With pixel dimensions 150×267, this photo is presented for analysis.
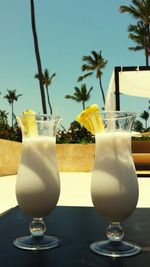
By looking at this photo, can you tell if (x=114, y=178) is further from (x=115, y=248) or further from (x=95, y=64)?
(x=95, y=64)

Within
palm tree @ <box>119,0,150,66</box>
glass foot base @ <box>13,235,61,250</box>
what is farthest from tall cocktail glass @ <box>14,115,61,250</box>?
palm tree @ <box>119,0,150,66</box>

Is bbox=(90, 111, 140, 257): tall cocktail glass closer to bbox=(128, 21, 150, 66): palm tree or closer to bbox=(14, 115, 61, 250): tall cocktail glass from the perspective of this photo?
bbox=(14, 115, 61, 250): tall cocktail glass

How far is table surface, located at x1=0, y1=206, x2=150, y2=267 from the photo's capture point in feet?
3.05

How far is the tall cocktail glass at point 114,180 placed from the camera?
43.6 inches

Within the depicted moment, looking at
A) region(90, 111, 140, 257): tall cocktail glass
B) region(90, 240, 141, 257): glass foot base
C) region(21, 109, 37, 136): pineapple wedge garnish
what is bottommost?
region(90, 240, 141, 257): glass foot base

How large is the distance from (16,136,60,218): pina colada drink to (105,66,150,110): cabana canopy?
7.44 m

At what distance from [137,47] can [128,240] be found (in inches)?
1287

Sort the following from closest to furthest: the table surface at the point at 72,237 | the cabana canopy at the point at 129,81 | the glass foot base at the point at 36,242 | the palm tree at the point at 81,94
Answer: the table surface at the point at 72,237
the glass foot base at the point at 36,242
the cabana canopy at the point at 129,81
the palm tree at the point at 81,94

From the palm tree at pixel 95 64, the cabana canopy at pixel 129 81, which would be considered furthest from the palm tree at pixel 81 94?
the cabana canopy at pixel 129 81

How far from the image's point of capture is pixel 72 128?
43.2ft

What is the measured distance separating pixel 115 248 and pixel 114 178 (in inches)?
8.4

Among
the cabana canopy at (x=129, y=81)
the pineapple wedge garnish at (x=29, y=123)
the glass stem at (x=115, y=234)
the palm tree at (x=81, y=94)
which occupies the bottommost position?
the glass stem at (x=115, y=234)

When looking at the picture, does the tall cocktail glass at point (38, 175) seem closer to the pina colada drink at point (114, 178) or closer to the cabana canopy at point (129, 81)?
the pina colada drink at point (114, 178)

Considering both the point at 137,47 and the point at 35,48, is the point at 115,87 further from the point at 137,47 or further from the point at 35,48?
the point at 137,47
